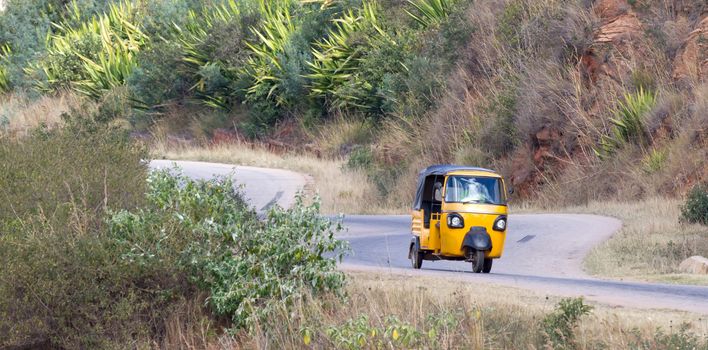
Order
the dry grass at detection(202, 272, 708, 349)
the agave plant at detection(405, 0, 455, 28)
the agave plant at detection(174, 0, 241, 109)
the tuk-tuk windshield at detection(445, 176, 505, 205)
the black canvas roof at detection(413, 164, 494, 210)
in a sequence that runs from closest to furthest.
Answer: the dry grass at detection(202, 272, 708, 349) < the tuk-tuk windshield at detection(445, 176, 505, 205) < the black canvas roof at detection(413, 164, 494, 210) < the agave plant at detection(405, 0, 455, 28) < the agave plant at detection(174, 0, 241, 109)

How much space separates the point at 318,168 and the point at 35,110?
18.7 meters

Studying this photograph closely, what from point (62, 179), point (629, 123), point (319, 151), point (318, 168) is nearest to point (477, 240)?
point (62, 179)

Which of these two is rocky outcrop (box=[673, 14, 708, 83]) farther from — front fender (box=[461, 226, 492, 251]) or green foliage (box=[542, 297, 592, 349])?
green foliage (box=[542, 297, 592, 349])

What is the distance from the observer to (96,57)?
5397cm

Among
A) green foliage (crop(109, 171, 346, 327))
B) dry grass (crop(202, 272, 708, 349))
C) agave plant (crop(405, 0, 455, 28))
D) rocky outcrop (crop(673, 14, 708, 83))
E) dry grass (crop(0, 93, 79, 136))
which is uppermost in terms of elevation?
agave plant (crop(405, 0, 455, 28))

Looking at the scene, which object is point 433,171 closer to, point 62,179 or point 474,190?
point 474,190

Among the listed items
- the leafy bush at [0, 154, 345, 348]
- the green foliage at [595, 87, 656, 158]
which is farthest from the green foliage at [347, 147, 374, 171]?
the leafy bush at [0, 154, 345, 348]

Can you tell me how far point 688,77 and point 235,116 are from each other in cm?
2369

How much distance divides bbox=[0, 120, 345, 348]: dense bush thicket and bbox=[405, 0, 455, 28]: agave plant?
27646mm

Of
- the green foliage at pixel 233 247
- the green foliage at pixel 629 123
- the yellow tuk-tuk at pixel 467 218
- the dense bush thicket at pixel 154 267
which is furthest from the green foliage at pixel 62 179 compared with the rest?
the green foliage at pixel 629 123

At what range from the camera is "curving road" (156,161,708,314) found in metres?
13.6

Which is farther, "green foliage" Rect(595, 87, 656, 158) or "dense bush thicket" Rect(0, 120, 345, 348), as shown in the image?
"green foliage" Rect(595, 87, 656, 158)

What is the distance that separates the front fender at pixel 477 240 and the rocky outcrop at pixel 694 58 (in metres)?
12.6

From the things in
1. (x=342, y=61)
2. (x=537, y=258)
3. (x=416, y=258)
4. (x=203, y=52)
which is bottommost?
(x=537, y=258)
